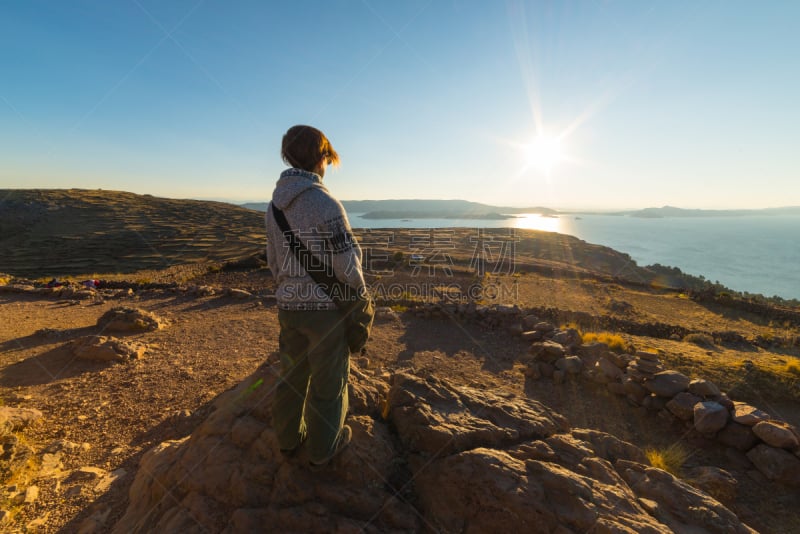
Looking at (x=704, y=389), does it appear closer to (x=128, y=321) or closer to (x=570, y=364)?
(x=570, y=364)

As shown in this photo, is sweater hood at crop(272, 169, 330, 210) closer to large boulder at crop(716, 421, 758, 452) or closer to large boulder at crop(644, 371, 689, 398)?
large boulder at crop(644, 371, 689, 398)

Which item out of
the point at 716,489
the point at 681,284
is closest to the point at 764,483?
the point at 716,489

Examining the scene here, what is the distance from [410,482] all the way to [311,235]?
2168mm

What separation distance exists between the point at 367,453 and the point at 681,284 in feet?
151

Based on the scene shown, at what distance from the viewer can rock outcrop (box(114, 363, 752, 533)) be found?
233cm

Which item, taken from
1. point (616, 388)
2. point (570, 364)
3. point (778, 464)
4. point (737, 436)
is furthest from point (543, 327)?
point (778, 464)

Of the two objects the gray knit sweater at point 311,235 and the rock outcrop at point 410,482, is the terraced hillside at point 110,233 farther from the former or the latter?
the gray knit sweater at point 311,235

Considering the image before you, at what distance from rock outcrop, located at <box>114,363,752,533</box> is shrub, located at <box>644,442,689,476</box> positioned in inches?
52.9

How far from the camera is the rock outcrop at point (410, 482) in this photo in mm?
2328

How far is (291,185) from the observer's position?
2283mm

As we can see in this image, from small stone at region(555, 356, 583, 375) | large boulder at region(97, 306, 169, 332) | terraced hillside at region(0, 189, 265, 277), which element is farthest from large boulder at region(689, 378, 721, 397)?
terraced hillside at region(0, 189, 265, 277)

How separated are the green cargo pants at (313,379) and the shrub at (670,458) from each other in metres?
4.21

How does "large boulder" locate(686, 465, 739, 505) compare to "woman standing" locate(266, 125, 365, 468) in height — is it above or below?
below

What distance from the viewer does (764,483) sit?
4242 mm
